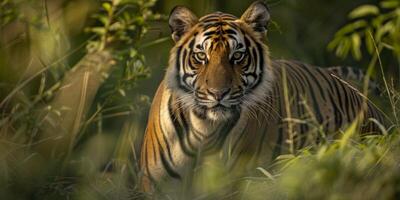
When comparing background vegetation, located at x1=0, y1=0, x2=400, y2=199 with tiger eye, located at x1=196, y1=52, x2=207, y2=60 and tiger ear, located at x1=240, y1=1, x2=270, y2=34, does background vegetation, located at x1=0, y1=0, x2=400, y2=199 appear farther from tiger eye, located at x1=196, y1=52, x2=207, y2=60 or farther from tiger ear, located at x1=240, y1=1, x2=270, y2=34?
tiger eye, located at x1=196, y1=52, x2=207, y2=60

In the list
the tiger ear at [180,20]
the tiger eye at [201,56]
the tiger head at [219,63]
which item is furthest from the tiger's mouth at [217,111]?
the tiger ear at [180,20]

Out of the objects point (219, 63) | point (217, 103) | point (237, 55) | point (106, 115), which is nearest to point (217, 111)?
point (217, 103)

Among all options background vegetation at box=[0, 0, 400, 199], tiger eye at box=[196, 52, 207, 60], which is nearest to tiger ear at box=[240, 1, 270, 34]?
background vegetation at box=[0, 0, 400, 199]

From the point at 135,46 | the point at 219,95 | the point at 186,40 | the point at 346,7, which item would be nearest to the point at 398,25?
the point at 219,95

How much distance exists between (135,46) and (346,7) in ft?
12.9

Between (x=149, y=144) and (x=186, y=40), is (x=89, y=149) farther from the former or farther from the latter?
(x=186, y=40)

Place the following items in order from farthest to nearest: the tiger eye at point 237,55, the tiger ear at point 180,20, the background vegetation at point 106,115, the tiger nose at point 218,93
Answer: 1. the tiger ear at point 180,20
2. the tiger eye at point 237,55
3. the tiger nose at point 218,93
4. the background vegetation at point 106,115

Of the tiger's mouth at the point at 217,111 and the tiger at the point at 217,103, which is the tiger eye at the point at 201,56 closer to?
the tiger at the point at 217,103

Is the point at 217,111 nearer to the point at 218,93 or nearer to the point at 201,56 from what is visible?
the point at 218,93

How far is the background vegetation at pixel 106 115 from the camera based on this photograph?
4.30 meters

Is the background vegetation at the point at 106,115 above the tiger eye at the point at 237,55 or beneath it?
beneath

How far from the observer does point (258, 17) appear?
5.88m

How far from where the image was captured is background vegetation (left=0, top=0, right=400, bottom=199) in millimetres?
4305

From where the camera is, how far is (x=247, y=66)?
573 centimetres
